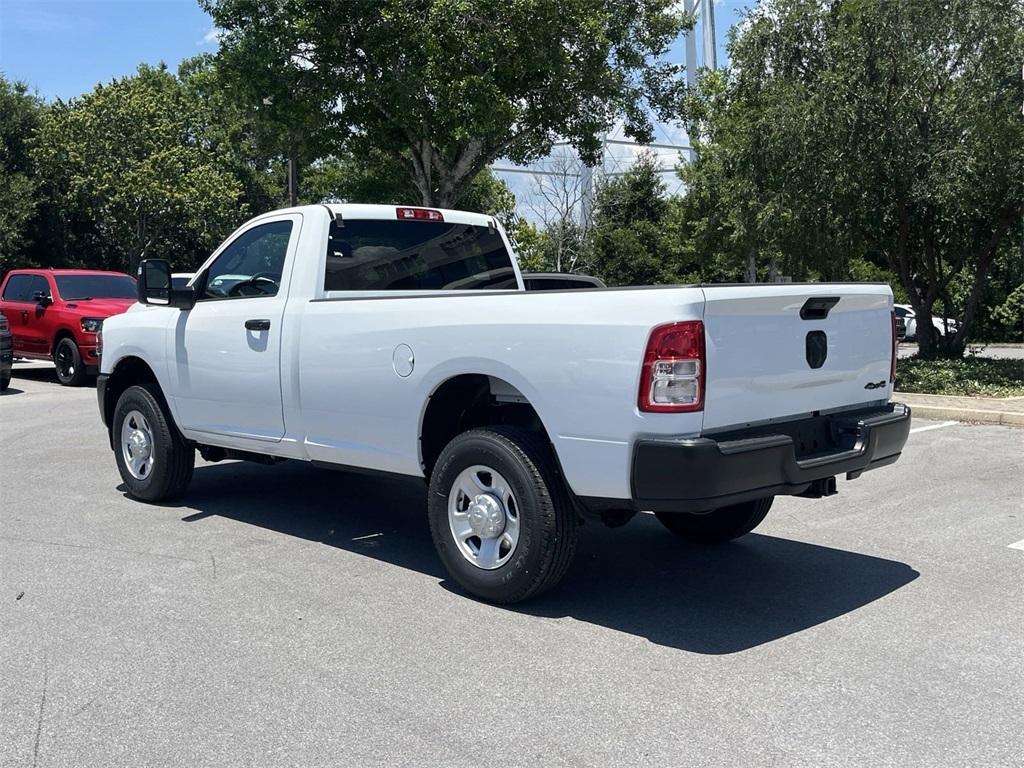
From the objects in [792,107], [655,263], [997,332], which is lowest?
[997,332]

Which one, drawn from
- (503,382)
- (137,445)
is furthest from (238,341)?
(503,382)

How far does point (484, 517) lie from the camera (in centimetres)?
499

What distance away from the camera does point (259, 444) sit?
6.43m

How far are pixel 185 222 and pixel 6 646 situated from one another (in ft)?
112

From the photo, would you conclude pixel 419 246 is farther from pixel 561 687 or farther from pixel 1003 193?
pixel 1003 193

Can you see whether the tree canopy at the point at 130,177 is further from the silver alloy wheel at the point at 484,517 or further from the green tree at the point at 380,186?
the silver alloy wheel at the point at 484,517

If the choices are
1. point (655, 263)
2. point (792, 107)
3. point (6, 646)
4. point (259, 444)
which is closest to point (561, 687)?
point (6, 646)

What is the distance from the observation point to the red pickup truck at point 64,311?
16.0 meters

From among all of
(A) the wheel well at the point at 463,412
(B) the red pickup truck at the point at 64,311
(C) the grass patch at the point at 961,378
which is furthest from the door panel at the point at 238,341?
(C) the grass patch at the point at 961,378

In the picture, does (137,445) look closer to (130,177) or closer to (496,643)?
(496,643)

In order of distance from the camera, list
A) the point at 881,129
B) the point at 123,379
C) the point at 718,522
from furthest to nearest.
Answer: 1. the point at 881,129
2. the point at 123,379
3. the point at 718,522

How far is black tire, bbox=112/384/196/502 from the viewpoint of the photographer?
281 inches

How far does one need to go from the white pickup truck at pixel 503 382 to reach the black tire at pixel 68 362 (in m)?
9.97

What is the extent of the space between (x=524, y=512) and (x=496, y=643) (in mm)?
615
